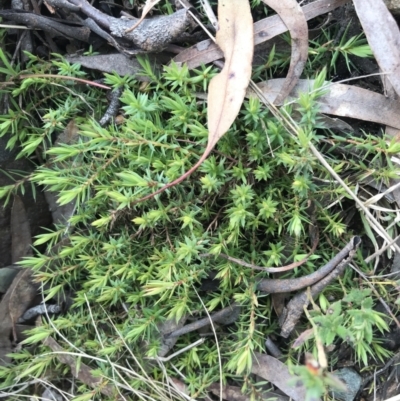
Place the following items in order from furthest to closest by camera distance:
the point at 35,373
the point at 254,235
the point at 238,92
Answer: the point at 35,373
the point at 254,235
the point at 238,92

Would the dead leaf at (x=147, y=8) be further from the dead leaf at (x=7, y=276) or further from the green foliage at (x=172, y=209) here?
the dead leaf at (x=7, y=276)

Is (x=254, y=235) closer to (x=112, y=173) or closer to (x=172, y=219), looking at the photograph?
(x=172, y=219)

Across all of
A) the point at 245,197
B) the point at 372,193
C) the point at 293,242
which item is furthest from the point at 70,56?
the point at 372,193

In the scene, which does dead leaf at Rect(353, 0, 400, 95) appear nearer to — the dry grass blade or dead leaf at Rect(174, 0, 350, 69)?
dead leaf at Rect(174, 0, 350, 69)

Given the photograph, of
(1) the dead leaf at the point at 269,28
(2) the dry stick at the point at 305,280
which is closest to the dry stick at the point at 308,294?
(2) the dry stick at the point at 305,280

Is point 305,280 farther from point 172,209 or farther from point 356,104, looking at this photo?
point 356,104

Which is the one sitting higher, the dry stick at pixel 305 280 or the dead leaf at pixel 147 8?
the dead leaf at pixel 147 8
